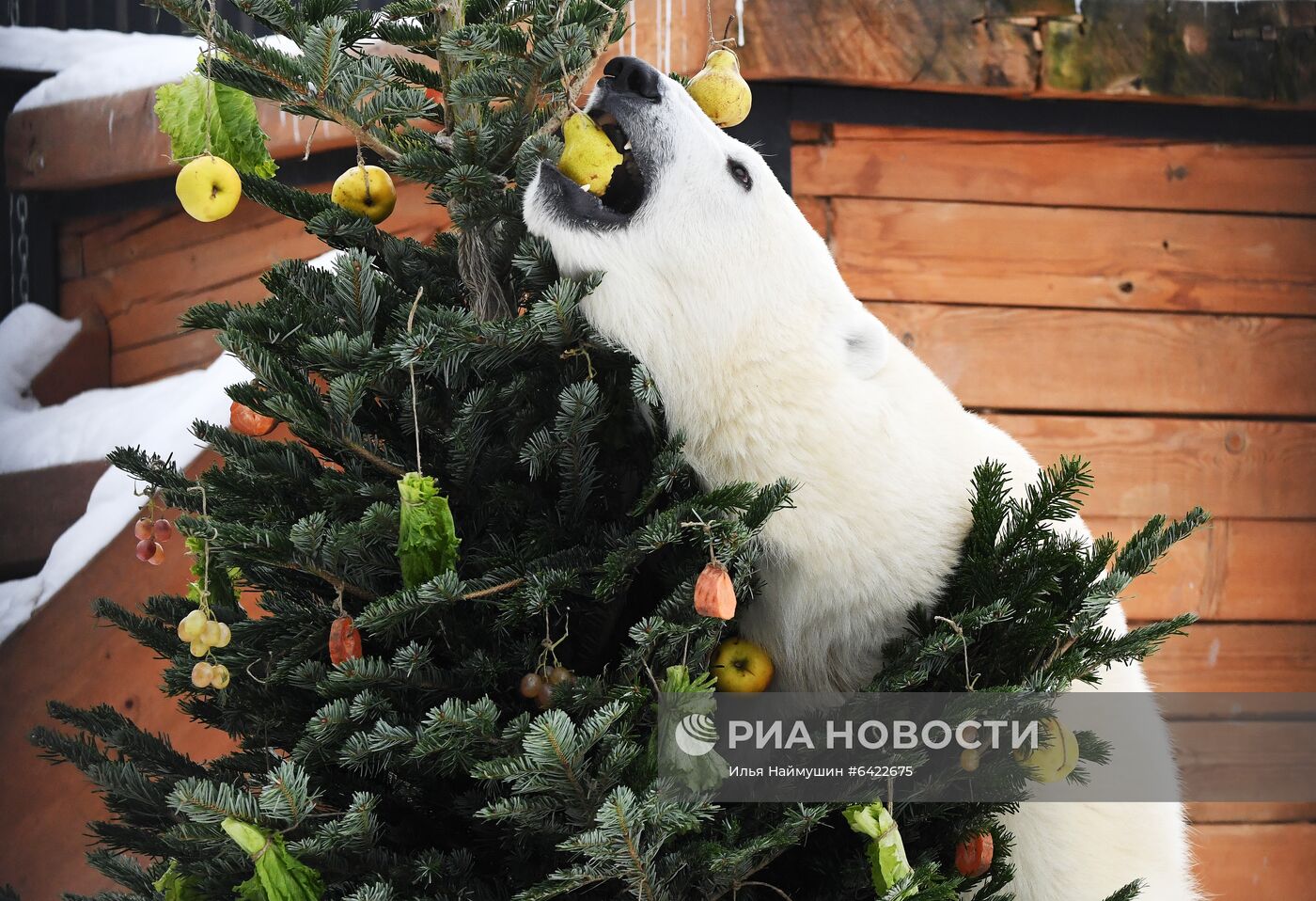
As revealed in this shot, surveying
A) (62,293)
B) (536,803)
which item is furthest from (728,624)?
(62,293)

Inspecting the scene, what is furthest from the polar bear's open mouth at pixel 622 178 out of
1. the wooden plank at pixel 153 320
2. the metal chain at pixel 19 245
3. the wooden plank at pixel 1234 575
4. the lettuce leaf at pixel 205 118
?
the metal chain at pixel 19 245

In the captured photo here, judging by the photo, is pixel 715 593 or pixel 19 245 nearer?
pixel 715 593

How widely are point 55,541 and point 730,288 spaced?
1816mm

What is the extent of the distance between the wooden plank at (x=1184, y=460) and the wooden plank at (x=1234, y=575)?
30mm

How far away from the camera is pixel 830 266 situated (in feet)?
3.61

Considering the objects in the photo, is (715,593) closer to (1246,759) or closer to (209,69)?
(209,69)

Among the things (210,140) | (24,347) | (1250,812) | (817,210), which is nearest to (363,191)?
(210,140)

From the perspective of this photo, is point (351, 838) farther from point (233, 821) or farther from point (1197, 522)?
point (1197, 522)

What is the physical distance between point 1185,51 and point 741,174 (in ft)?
4.69

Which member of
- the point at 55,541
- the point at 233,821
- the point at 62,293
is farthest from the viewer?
the point at 62,293

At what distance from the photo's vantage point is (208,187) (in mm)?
899

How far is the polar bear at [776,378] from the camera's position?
962 mm

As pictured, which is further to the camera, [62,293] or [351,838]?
[62,293]

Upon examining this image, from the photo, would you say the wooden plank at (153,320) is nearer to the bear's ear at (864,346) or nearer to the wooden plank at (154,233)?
the wooden plank at (154,233)
